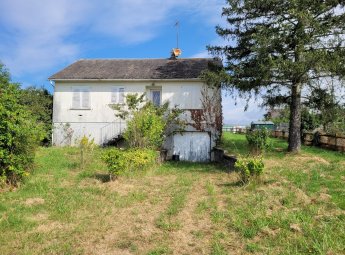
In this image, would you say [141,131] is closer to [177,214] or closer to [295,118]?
[295,118]

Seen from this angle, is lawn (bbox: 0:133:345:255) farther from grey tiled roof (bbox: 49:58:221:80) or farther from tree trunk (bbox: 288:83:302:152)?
grey tiled roof (bbox: 49:58:221:80)

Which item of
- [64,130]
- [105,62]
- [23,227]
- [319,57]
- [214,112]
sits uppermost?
[105,62]

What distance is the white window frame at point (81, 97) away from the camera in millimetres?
24734

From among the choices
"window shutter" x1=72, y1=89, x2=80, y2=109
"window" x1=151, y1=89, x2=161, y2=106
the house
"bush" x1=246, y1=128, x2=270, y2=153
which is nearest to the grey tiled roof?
the house

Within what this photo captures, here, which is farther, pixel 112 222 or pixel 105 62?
pixel 105 62

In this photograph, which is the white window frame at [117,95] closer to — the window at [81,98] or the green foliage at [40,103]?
the window at [81,98]

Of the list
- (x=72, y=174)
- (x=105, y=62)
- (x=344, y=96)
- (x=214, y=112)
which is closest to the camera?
(x=72, y=174)

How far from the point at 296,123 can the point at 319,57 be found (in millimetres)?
4318

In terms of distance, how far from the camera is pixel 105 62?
1089 inches

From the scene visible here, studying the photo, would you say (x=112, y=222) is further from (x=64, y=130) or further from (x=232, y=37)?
(x=64, y=130)

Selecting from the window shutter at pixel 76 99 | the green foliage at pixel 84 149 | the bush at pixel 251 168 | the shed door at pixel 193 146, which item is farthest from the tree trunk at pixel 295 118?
the window shutter at pixel 76 99

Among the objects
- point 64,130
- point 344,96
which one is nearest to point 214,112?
point 344,96

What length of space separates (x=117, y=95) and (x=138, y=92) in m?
1.54

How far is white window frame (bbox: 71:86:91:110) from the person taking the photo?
81.1 feet
